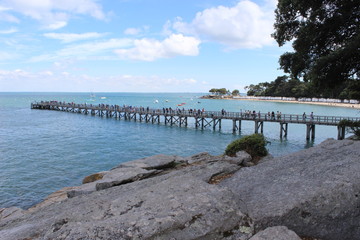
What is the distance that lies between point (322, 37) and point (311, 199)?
1525 centimetres

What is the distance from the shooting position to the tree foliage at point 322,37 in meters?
16.1

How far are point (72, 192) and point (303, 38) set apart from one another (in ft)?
52.1

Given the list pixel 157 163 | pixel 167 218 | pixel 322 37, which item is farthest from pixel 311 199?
pixel 322 37

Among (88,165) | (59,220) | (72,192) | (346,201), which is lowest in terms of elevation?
(88,165)

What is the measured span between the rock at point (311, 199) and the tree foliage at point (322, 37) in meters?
10.7

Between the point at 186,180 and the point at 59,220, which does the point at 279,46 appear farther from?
the point at 59,220

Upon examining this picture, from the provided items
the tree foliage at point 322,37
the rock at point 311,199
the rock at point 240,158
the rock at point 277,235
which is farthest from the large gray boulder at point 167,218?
the tree foliage at point 322,37

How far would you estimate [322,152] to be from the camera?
916cm

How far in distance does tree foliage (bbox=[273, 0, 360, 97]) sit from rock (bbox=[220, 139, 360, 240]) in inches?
420

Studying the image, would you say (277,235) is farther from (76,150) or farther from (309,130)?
(309,130)

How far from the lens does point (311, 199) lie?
552 centimetres

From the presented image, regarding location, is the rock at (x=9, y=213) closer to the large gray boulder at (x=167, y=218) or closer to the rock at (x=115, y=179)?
the rock at (x=115, y=179)

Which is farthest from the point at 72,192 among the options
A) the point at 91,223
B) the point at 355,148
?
the point at 355,148

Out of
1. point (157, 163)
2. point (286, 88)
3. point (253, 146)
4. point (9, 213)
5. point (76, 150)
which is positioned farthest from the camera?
point (286, 88)
